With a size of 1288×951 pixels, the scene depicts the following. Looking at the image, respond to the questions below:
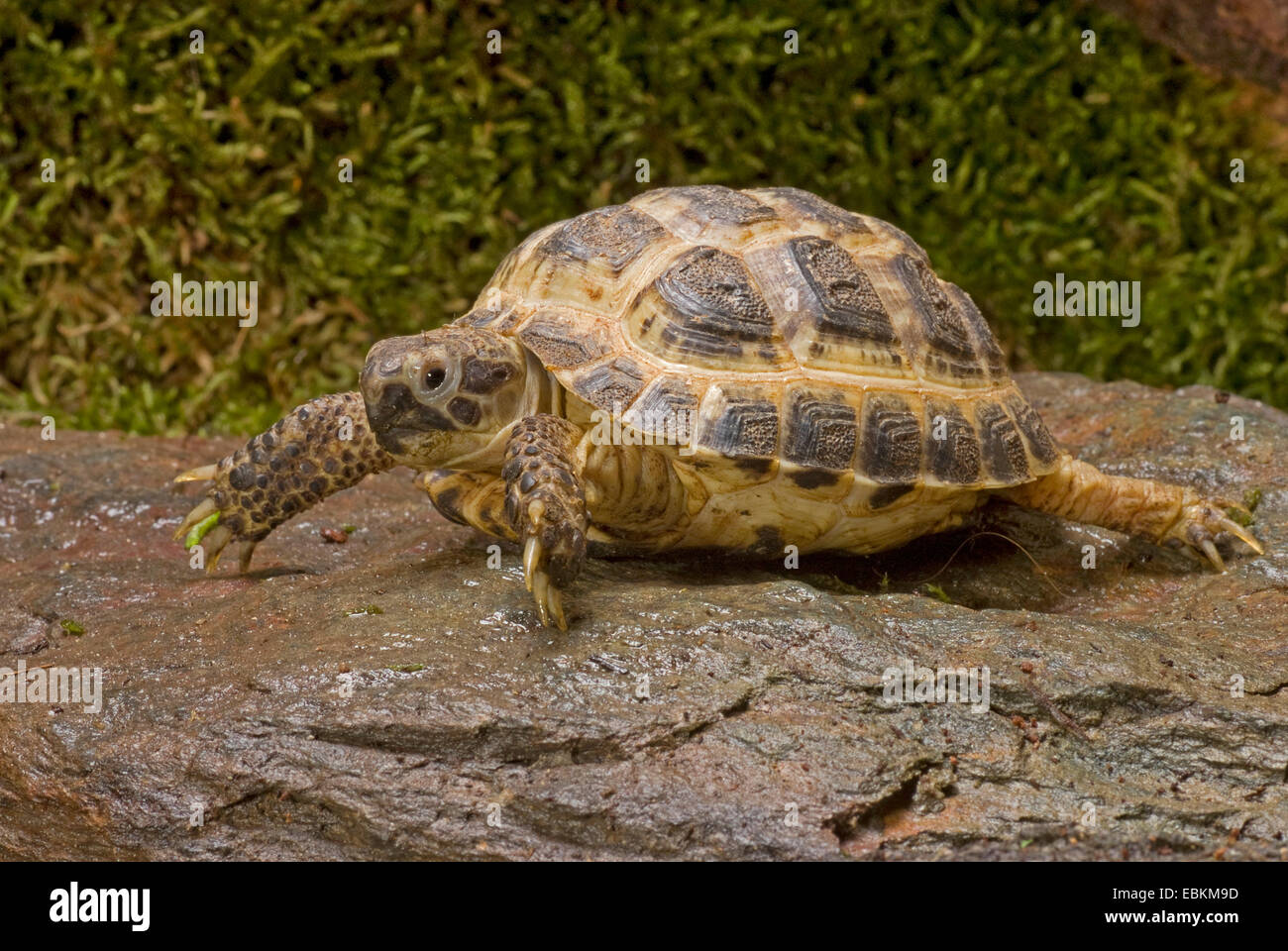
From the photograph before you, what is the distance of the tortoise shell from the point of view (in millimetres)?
4281

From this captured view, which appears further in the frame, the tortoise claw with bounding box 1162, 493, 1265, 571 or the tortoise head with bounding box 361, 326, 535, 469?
the tortoise claw with bounding box 1162, 493, 1265, 571

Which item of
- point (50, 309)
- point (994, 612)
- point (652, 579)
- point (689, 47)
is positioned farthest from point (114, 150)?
point (994, 612)

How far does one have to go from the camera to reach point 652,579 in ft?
14.9

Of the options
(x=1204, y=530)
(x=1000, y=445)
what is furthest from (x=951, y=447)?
(x=1204, y=530)

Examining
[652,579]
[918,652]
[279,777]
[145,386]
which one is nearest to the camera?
[279,777]

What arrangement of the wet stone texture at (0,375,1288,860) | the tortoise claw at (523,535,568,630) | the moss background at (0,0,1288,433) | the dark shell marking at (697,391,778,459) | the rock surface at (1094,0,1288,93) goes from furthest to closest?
the moss background at (0,0,1288,433) → the rock surface at (1094,0,1288,93) → the dark shell marking at (697,391,778,459) → the tortoise claw at (523,535,568,630) → the wet stone texture at (0,375,1288,860)

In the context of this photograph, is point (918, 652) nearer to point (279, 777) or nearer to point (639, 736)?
point (639, 736)

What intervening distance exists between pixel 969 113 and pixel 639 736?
20.0 feet

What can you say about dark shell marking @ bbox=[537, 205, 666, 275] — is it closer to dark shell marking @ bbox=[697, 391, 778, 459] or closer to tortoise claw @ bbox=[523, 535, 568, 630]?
dark shell marking @ bbox=[697, 391, 778, 459]

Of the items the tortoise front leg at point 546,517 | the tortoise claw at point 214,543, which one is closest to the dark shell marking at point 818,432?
the tortoise front leg at point 546,517

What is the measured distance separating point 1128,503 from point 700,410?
205cm

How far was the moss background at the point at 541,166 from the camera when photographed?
7992 mm

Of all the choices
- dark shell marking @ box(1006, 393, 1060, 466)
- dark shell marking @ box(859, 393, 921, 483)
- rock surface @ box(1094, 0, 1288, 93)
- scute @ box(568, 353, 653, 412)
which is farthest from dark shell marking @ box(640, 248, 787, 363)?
rock surface @ box(1094, 0, 1288, 93)

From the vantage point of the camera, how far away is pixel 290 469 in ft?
15.9
